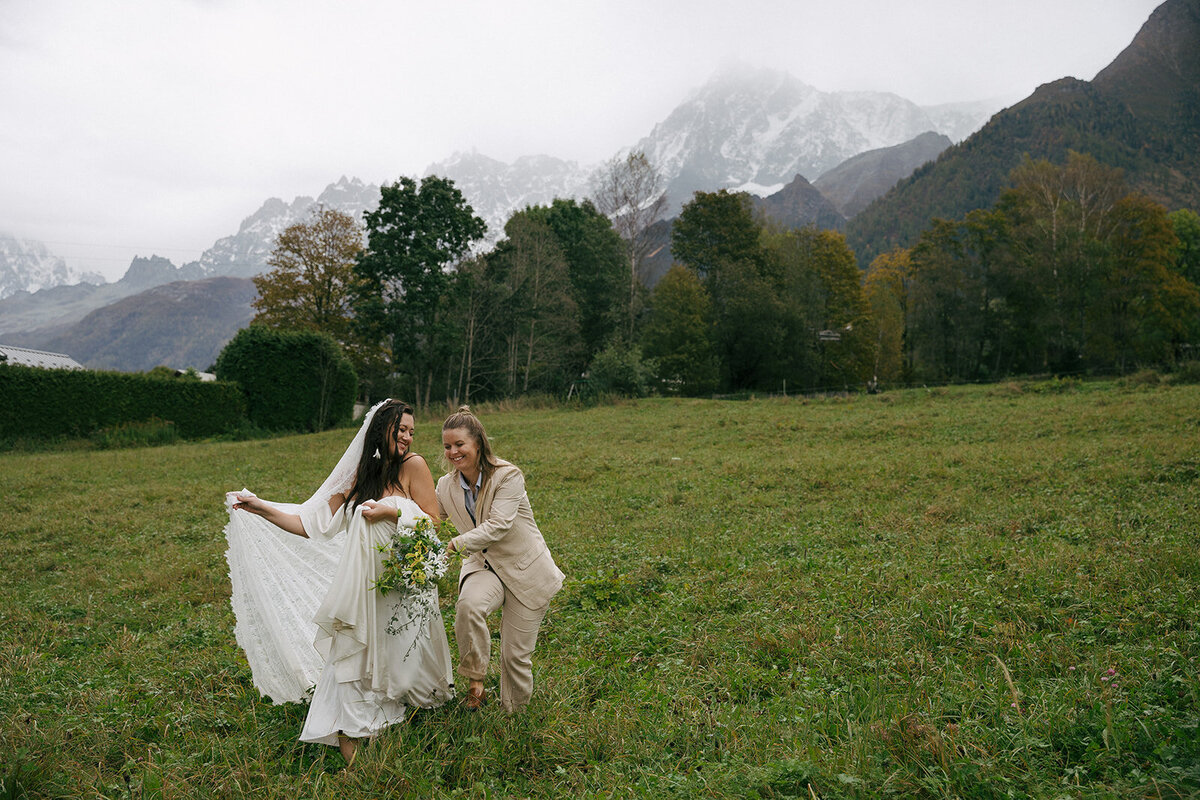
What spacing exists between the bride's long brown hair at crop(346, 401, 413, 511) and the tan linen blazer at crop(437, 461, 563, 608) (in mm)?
335

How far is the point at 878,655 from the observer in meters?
4.76

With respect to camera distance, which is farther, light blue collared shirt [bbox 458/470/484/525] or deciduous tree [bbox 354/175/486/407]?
deciduous tree [bbox 354/175/486/407]

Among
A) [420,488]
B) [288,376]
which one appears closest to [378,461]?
[420,488]

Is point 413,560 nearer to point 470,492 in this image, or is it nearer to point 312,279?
point 470,492

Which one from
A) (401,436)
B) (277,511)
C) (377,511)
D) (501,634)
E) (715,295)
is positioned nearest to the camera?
(377,511)

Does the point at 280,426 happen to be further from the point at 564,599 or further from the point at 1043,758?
the point at 1043,758

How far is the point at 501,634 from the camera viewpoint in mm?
3975

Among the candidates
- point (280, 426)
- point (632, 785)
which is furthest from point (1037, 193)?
point (632, 785)

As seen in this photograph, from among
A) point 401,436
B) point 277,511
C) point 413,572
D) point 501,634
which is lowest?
point 501,634

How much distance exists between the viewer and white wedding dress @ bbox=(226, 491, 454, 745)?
366 centimetres

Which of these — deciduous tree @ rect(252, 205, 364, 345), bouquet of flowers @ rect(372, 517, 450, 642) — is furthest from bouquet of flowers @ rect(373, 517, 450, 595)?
deciduous tree @ rect(252, 205, 364, 345)

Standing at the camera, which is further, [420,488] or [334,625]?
[420,488]

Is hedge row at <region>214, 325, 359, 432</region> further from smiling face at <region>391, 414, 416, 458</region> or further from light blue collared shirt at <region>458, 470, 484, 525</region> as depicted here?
light blue collared shirt at <region>458, 470, 484, 525</region>

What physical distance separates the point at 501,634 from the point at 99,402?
84.0ft
